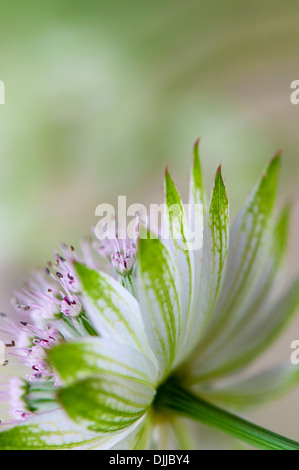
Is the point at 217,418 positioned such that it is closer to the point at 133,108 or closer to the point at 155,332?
the point at 155,332

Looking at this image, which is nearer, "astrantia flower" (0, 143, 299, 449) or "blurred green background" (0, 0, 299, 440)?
"astrantia flower" (0, 143, 299, 449)

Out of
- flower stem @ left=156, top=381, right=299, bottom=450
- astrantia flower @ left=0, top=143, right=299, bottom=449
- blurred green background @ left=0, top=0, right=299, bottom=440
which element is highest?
blurred green background @ left=0, top=0, right=299, bottom=440

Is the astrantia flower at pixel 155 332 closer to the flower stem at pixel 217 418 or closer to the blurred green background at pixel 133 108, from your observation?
the flower stem at pixel 217 418

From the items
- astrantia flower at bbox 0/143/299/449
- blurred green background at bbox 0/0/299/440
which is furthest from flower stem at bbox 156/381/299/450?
blurred green background at bbox 0/0/299/440

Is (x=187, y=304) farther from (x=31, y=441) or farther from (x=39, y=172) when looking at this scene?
(x=39, y=172)

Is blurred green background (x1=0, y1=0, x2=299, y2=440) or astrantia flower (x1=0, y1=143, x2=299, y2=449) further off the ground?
blurred green background (x1=0, y1=0, x2=299, y2=440)

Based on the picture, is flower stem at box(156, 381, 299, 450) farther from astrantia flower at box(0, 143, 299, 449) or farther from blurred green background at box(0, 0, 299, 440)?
blurred green background at box(0, 0, 299, 440)

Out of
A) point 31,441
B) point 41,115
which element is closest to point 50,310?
point 31,441
